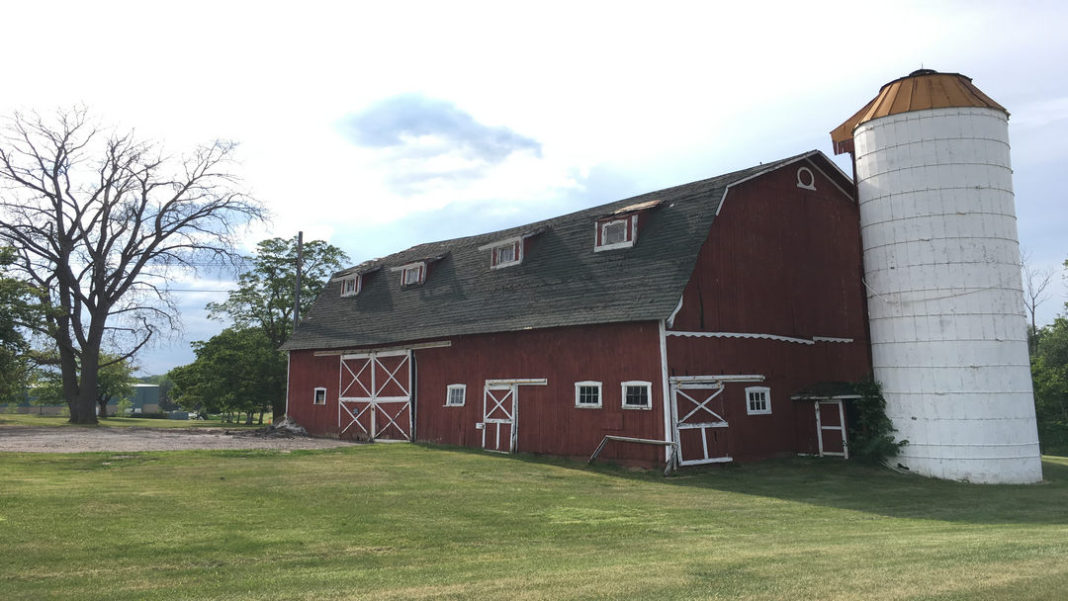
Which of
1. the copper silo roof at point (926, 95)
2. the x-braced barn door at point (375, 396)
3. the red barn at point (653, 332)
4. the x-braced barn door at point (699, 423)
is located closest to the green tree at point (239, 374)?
the x-braced barn door at point (375, 396)

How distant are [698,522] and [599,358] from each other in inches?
298

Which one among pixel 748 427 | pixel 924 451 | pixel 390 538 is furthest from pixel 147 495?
pixel 924 451

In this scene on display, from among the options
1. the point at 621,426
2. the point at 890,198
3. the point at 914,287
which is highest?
the point at 890,198

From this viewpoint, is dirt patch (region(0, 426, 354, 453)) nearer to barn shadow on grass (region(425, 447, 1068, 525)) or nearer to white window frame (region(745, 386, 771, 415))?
barn shadow on grass (region(425, 447, 1068, 525))

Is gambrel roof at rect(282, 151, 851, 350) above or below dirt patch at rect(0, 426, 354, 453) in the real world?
above

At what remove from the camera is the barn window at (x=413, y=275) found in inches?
1040

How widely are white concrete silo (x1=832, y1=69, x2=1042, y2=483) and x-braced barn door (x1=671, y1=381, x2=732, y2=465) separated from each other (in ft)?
14.2

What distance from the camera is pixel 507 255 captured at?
23297 millimetres

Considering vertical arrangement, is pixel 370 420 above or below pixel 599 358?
below

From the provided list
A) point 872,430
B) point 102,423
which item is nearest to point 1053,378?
point 872,430

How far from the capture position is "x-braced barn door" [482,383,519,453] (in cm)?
1975

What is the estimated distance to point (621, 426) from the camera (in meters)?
17.1

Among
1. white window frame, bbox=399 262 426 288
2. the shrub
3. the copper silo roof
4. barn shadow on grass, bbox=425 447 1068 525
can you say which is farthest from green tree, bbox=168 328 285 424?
the copper silo roof

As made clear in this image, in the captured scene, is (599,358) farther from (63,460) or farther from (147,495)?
(63,460)
